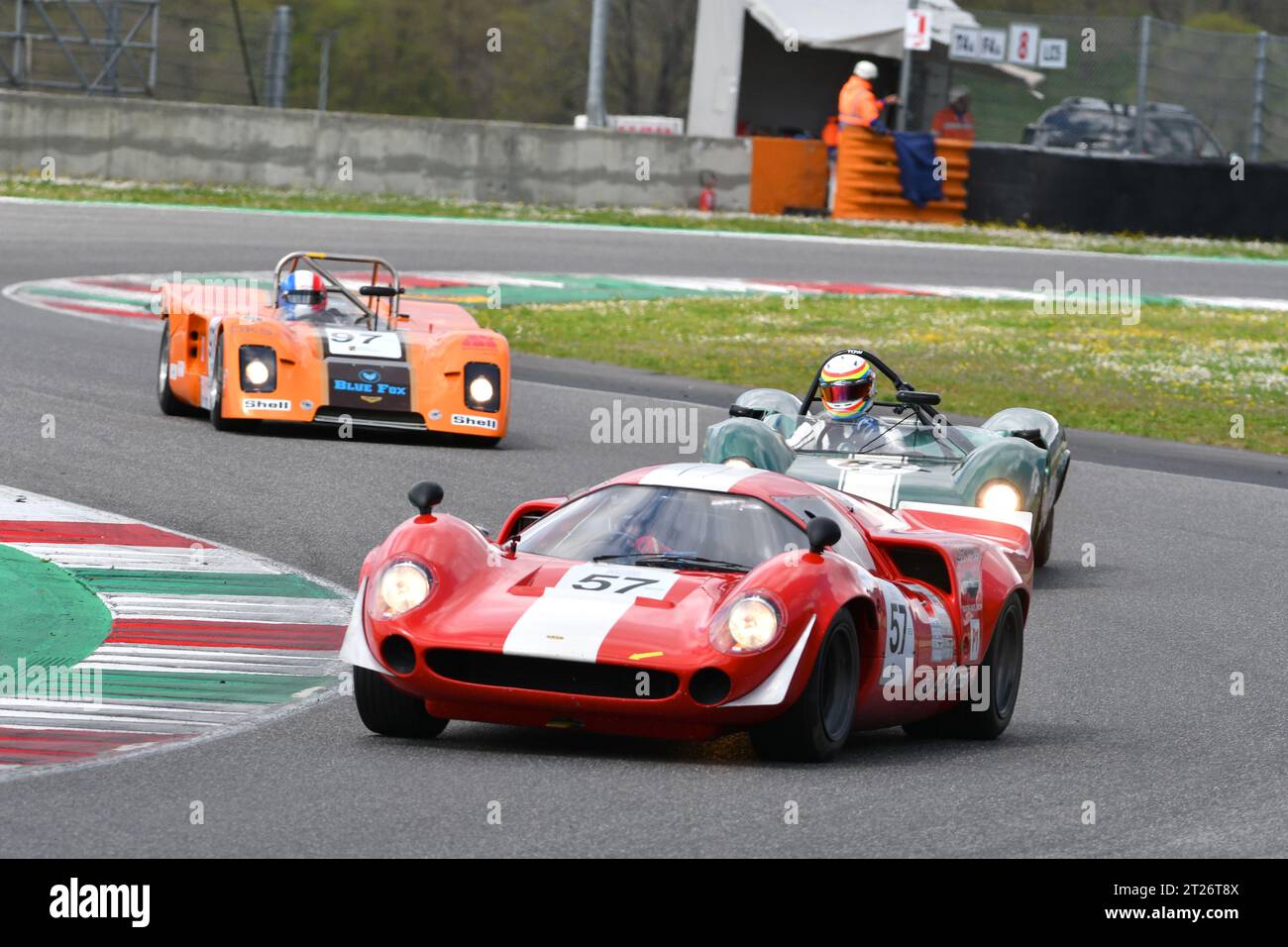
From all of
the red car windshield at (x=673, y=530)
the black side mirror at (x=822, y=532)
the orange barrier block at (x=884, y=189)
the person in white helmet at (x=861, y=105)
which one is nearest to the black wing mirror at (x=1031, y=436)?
the red car windshield at (x=673, y=530)

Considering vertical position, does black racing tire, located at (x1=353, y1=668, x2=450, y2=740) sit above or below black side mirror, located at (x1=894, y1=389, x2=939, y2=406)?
below

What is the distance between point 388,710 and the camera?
6.73 m

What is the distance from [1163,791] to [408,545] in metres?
2.33

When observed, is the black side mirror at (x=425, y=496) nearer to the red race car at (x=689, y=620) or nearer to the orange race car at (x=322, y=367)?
the red race car at (x=689, y=620)

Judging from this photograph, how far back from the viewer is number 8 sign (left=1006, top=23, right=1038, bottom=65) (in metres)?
30.2

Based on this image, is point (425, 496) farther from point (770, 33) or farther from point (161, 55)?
point (770, 33)

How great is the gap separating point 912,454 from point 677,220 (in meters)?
17.5

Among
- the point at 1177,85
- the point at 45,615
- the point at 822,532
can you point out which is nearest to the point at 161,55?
the point at 1177,85

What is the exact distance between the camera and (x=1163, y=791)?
643 centimetres

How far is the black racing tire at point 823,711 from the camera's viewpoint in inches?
255

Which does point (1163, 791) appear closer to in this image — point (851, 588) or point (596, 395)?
point (851, 588)

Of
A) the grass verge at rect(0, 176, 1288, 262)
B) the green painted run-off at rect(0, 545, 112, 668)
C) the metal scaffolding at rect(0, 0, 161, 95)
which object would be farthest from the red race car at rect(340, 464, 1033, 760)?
the metal scaffolding at rect(0, 0, 161, 95)

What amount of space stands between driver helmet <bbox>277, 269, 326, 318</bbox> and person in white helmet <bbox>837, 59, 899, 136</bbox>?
15.4m

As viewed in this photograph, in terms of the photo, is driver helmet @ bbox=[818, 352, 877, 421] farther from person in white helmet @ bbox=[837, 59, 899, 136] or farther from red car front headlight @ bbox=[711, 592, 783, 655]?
person in white helmet @ bbox=[837, 59, 899, 136]
